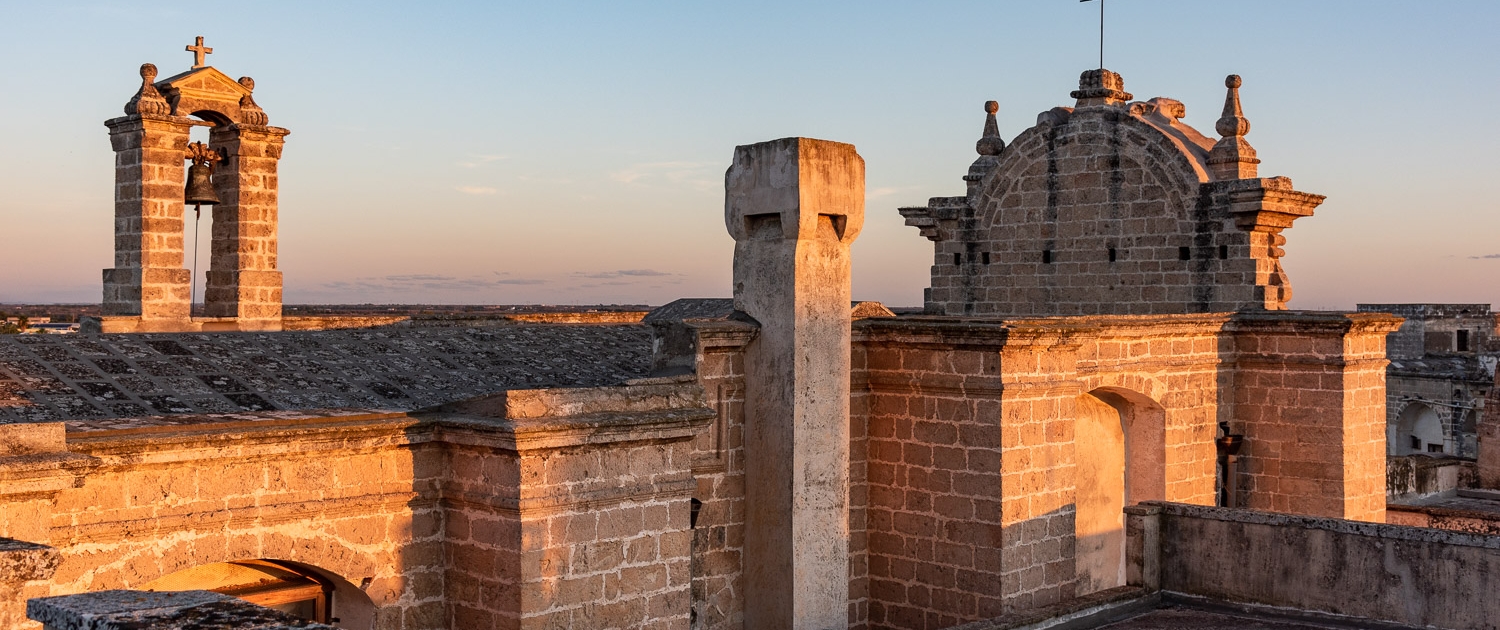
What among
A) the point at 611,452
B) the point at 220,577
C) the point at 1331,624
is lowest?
the point at 1331,624

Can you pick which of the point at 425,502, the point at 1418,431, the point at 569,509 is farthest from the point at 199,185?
the point at 1418,431

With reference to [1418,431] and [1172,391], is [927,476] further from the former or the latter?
[1418,431]

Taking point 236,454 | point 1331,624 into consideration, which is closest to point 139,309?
point 236,454

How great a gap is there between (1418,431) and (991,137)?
2456 cm

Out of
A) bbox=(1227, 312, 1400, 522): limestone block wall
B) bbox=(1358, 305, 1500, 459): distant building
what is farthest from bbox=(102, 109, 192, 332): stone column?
bbox=(1358, 305, 1500, 459): distant building

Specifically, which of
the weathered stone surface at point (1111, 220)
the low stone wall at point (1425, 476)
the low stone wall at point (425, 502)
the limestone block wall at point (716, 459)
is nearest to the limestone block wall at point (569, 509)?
the low stone wall at point (425, 502)

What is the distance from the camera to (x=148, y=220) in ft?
39.7

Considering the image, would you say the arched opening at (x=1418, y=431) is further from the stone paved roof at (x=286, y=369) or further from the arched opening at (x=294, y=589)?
the arched opening at (x=294, y=589)

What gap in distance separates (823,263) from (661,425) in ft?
8.30

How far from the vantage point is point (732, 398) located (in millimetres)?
10000

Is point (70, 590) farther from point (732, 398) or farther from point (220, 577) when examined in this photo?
point (732, 398)

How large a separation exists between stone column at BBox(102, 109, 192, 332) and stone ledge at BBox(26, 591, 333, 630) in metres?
9.46

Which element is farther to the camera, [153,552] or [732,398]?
[732,398]

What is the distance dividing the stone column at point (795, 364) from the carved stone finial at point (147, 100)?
5259mm
